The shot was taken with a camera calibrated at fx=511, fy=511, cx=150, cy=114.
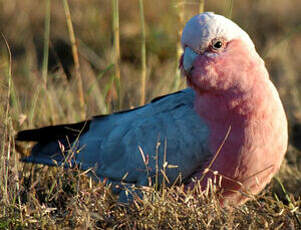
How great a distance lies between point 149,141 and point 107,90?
1256 millimetres

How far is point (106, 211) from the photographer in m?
3.11

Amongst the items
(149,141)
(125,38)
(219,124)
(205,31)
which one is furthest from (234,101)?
(125,38)

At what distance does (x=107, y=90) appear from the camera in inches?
191

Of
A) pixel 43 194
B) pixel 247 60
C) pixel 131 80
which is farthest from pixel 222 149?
pixel 131 80

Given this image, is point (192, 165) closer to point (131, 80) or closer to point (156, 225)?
point (156, 225)

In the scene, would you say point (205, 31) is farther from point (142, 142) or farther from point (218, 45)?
point (142, 142)

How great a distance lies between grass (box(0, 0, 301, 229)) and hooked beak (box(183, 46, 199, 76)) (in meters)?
0.77

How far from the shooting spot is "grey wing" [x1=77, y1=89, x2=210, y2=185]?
142 inches

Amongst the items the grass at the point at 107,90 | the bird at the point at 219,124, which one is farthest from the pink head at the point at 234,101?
the grass at the point at 107,90

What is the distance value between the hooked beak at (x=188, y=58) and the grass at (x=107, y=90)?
77 centimetres

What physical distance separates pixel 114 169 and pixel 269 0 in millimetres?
4809

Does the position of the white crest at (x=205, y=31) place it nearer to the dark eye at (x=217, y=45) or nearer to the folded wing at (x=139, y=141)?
the dark eye at (x=217, y=45)

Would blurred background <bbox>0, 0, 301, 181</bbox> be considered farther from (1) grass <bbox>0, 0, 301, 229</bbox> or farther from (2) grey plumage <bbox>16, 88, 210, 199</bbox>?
(2) grey plumage <bbox>16, 88, 210, 199</bbox>

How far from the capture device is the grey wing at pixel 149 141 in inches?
142
